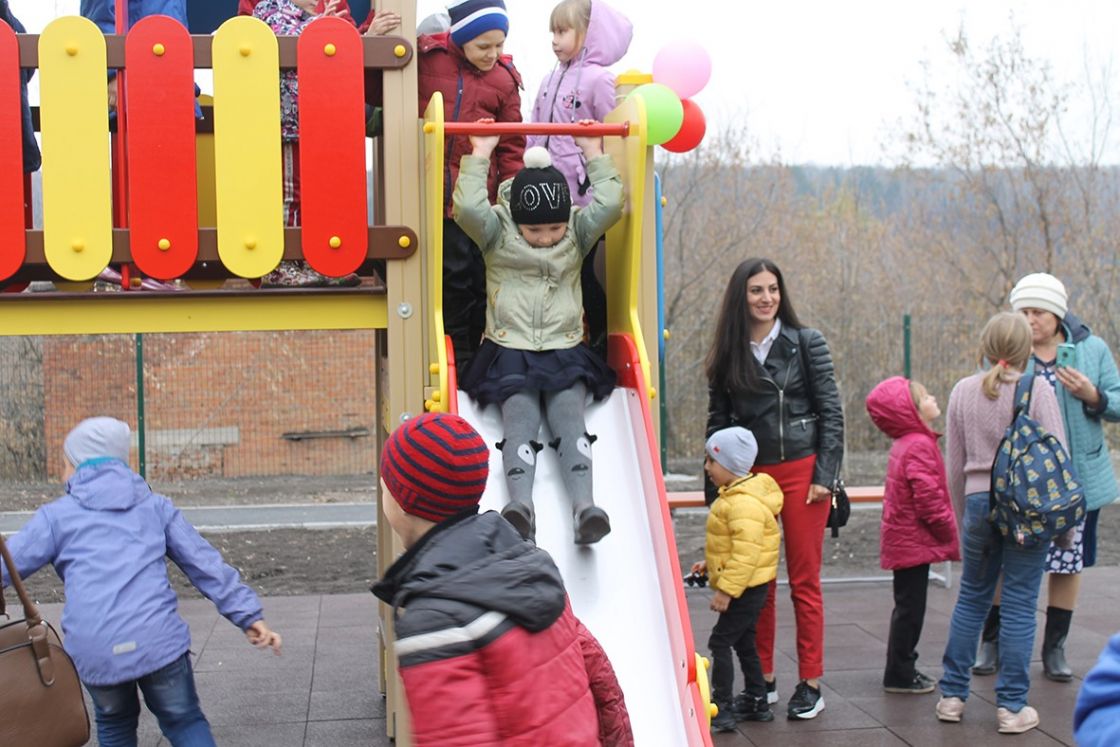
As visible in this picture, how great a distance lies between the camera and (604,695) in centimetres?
237

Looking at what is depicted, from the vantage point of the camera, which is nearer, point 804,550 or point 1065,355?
point 804,550

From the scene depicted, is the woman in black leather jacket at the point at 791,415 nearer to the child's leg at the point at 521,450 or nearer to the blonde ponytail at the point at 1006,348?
the blonde ponytail at the point at 1006,348

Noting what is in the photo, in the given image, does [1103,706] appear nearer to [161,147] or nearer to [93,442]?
[93,442]

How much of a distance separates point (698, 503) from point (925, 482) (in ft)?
8.37

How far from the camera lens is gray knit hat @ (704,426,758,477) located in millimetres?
5156

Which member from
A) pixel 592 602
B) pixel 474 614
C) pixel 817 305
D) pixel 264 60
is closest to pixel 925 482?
pixel 592 602

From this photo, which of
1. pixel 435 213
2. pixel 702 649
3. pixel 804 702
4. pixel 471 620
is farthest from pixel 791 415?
pixel 471 620

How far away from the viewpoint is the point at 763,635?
557cm

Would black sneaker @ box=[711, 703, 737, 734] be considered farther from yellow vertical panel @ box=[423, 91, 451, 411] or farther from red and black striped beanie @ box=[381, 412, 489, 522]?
red and black striped beanie @ box=[381, 412, 489, 522]

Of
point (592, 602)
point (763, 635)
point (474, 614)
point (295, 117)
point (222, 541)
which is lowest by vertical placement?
point (222, 541)

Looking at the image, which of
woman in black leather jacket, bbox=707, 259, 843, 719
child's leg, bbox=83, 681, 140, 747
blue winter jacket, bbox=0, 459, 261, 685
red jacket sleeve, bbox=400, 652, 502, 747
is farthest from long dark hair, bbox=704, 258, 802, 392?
red jacket sleeve, bbox=400, 652, 502, 747

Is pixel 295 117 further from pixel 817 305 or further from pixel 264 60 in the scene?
pixel 817 305

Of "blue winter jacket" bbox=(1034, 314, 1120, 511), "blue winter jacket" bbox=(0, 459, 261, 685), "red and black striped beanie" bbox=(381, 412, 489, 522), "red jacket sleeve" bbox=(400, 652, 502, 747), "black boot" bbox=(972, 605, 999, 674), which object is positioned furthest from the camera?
"black boot" bbox=(972, 605, 999, 674)

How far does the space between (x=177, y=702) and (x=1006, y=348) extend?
334 centimetres
